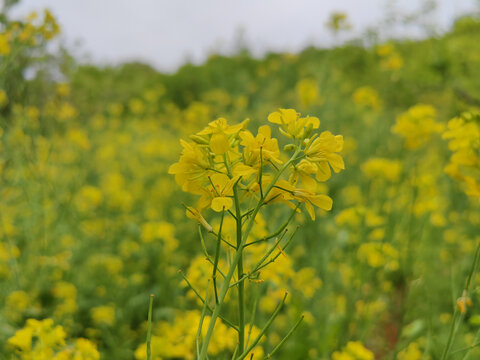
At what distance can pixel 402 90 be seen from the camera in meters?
9.77

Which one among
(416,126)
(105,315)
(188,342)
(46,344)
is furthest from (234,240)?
(416,126)

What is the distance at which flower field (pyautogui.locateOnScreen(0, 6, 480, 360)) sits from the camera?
755 mm

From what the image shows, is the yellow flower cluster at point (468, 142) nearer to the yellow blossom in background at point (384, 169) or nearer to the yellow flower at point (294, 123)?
the yellow flower at point (294, 123)

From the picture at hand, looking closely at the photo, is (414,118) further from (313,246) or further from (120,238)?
(120,238)

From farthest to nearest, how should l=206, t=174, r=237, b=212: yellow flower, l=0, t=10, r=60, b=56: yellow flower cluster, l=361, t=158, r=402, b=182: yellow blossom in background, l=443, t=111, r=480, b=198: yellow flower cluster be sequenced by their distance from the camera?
l=361, t=158, r=402, b=182: yellow blossom in background
l=0, t=10, r=60, b=56: yellow flower cluster
l=443, t=111, r=480, b=198: yellow flower cluster
l=206, t=174, r=237, b=212: yellow flower

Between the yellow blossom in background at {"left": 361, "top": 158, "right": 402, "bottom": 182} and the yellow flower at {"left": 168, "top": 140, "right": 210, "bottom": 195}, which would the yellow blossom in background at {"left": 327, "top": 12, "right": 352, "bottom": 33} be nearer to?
the yellow blossom in background at {"left": 361, "top": 158, "right": 402, "bottom": 182}

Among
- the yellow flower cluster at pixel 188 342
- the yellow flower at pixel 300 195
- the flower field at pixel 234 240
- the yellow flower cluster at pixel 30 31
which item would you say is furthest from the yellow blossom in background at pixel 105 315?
the yellow flower at pixel 300 195

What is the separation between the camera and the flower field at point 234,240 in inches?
29.7

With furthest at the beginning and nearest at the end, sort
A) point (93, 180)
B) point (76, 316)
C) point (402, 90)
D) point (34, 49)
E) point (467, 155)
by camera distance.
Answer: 1. point (402, 90)
2. point (93, 180)
3. point (76, 316)
4. point (34, 49)
5. point (467, 155)

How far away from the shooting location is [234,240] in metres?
1.69

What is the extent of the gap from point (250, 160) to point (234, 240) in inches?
39.7

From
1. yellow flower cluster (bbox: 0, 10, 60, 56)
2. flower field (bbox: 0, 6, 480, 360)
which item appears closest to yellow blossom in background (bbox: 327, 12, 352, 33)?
flower field (bbox: 0, 6, 480, 360)

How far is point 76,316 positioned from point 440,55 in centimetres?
669

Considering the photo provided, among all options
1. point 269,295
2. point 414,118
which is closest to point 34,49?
point 269,295
